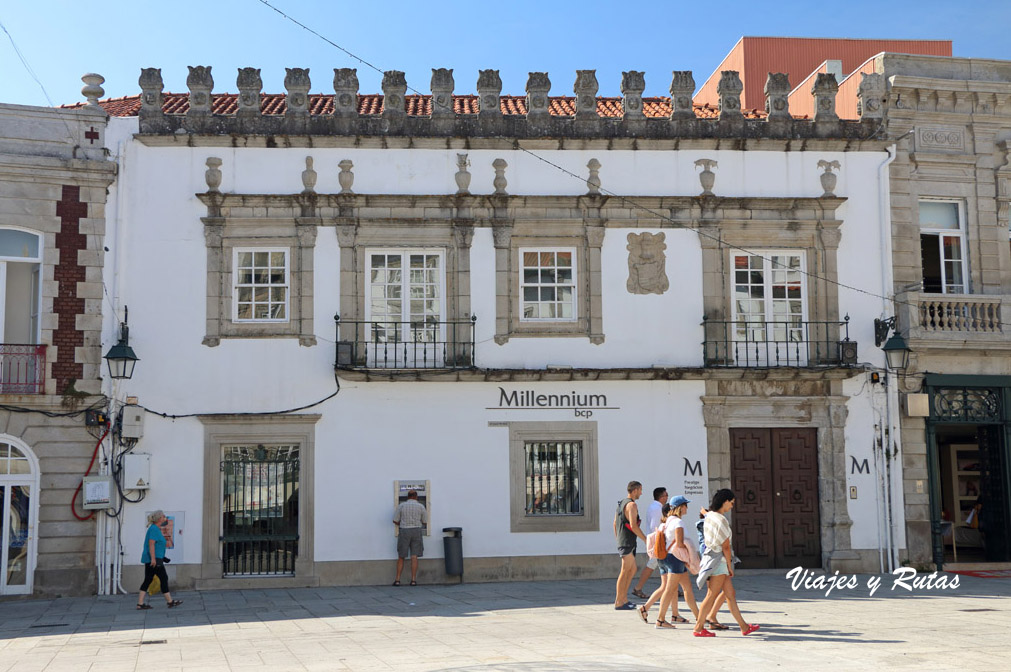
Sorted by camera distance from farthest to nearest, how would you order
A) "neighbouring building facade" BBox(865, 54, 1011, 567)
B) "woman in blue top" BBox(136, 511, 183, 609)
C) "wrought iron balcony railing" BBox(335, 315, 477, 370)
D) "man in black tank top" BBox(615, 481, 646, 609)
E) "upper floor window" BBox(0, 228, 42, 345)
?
"neighbouring building facade" BBox(865, 54, 1011, 567) → "wrought iron balcony railing" BBox(335, 315, 477, 370) → "upper floor window" BBox(0, 228, 42, 345) → "woman in blue top" BBox(136, 511, 183, 609) → "man in black tank top" BBox(615, 481, 646, 609)

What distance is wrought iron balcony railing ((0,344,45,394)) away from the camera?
53.1 ft

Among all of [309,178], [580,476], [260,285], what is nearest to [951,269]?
[580,476]

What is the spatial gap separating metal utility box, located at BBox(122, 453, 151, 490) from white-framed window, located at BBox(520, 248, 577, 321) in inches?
243

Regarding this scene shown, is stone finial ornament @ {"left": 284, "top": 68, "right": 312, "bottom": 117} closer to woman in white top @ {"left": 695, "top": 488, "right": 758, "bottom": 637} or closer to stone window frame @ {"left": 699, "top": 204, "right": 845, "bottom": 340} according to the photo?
stone window frame @ {"left": 699, "top": 204, "right": 845, "bottom": 340}

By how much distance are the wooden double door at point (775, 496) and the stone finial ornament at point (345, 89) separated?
8098 mm

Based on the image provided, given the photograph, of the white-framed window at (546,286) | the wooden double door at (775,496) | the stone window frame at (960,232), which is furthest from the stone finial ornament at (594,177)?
the stone window frame at (960,232)

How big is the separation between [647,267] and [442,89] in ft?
14.3

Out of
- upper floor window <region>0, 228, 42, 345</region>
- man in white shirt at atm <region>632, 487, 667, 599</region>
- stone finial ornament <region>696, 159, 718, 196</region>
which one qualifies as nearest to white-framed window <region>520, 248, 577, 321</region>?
stone finial ornament <region>696, 159, 718, 196</region>

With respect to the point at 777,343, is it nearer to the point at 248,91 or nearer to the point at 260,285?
the point at 260,285

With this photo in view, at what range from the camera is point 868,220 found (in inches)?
707

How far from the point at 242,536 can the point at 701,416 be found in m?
7.36

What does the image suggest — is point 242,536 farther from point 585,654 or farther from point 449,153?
point 585,654

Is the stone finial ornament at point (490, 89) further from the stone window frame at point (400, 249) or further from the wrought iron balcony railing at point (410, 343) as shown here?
the wrought iron balcony railing at point (410, 343)

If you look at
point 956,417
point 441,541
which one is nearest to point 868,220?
point 956,417
